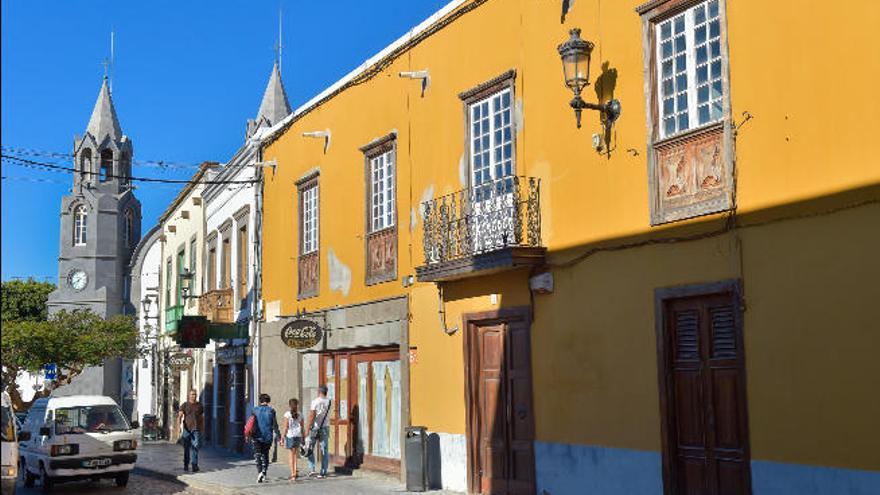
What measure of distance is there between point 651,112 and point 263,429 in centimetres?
994

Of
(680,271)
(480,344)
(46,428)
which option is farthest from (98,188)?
(680,271)

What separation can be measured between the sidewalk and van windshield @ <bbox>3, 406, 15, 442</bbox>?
5.22 meters

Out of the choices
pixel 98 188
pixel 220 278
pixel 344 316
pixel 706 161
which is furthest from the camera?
pixel 98 188

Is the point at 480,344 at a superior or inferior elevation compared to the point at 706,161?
inferior

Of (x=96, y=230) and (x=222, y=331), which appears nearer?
(x=222, y=331)

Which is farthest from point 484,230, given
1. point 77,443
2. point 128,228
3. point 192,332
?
point 128,228

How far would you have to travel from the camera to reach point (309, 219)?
2167cm

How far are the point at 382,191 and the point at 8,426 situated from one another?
8.24m

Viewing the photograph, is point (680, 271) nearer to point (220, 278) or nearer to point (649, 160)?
point (649, 160)

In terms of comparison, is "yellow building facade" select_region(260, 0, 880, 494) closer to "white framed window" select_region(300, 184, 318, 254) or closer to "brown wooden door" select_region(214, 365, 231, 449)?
"white framed window" select_region(300, 184, 318, 254)

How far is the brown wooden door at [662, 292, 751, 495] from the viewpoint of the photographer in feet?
34.5

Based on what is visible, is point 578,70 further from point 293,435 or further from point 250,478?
point 250,478

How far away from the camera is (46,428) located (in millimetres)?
18484

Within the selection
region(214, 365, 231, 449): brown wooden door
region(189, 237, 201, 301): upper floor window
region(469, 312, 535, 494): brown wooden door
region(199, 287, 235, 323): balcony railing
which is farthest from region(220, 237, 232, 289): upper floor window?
region(469, 312, 535, 494): brown wooden door
